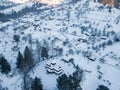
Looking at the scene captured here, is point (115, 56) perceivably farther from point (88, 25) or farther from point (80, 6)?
point (80, 6)

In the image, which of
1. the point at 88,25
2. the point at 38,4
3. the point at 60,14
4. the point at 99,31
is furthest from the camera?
the point at 38,4

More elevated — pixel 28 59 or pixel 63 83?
pixel 28 59

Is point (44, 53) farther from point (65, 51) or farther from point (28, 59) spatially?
point (65, 51)

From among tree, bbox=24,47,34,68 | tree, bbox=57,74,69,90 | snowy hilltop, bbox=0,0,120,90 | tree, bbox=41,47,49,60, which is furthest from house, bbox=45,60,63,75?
tree, bbox=41,47,49,60

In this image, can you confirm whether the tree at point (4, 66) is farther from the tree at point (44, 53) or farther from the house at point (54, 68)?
the tree at point (44, 53)

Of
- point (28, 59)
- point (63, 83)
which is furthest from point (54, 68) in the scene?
point (63, 83)

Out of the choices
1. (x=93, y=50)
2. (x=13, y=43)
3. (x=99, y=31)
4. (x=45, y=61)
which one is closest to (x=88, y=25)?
(x=99, y=31)

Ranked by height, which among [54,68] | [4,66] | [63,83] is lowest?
[54,68]

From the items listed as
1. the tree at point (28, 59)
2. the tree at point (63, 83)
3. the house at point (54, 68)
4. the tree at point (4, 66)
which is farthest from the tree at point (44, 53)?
the tree at point (63, 83)

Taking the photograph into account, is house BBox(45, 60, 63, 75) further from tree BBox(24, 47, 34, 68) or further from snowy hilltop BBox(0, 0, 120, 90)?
tree BBox(24, 47, 34, 68)
